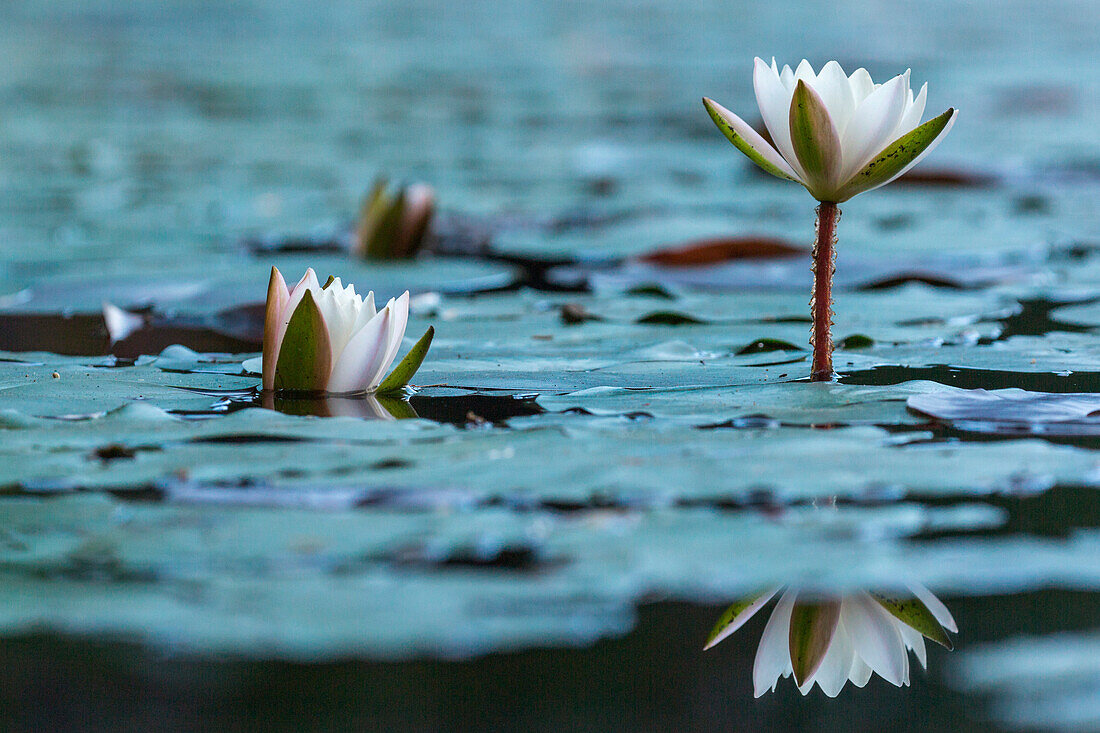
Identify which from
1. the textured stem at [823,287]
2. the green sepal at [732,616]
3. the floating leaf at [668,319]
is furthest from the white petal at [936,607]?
the floating leaf at [668,319]

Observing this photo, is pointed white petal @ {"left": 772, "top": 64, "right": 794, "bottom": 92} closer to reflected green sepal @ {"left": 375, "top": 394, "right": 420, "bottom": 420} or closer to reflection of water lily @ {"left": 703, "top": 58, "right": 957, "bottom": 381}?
reflection of water lily @ {"left": 703, "top": 58, "right": 957, "bottom": 381}

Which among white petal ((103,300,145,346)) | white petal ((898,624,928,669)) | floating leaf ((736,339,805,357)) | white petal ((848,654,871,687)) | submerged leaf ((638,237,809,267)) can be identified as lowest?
white petal ((848,654,871,687))

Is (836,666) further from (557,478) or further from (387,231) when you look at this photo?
(387,231)

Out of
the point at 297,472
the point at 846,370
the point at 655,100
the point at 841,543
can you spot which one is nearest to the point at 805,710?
the point at 841,543

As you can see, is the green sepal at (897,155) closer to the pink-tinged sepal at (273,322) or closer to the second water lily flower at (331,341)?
the second water lily flower at (331,341)

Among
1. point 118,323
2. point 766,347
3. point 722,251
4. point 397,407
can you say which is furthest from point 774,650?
point 722,251

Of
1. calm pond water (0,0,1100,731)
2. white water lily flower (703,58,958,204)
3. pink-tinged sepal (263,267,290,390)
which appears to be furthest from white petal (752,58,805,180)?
pink-tinged sepal (263,267,290,390)

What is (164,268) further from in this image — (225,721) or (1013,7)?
(1013,7)
